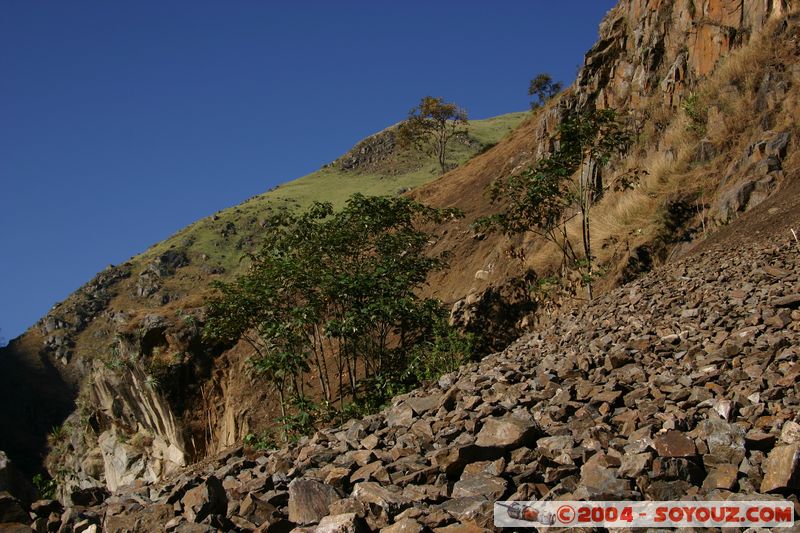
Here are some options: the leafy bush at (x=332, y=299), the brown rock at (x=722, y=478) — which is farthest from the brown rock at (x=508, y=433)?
the leafy bush at (x=332, y=299)

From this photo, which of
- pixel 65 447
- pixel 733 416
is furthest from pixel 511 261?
pixel 65 447

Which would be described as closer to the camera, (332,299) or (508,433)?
(508,433)

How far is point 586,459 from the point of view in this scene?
3.37m

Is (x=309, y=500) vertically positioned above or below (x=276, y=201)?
below

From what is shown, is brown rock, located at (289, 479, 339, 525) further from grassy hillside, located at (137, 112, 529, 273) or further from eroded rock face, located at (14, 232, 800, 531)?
grassy hillside, located at (137, 112, 529, 273)

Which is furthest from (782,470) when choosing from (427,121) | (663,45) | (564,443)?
(427,121)

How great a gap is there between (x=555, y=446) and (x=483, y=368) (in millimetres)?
3284

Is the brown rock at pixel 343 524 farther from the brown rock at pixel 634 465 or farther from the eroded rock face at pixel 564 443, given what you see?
the brown rock at pixel 634 465

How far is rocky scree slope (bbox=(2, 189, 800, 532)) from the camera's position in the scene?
304 cm

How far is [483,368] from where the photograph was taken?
686 centimetres

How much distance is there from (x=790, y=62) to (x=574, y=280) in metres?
5.66

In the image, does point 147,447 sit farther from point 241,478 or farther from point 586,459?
point 586,459

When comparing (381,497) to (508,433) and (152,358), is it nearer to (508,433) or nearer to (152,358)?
(508,433)

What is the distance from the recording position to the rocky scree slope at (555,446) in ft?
9.96
